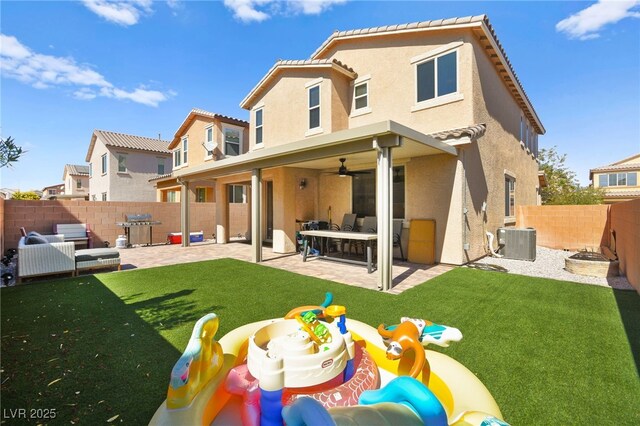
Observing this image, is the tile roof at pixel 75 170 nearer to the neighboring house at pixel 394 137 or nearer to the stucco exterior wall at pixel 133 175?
the stucco exterior wall at pixel 133 175

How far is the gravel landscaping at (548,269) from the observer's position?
6629 mm

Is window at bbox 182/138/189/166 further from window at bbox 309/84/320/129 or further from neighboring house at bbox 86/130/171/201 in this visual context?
window at bbox 309/84/320/129

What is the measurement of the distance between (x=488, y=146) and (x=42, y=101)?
14446mm

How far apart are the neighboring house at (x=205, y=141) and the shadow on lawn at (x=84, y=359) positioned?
1218 cm

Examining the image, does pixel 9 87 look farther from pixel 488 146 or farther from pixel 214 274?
pixel 488 146

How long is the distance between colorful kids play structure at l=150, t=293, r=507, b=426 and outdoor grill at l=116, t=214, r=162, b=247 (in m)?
13.0

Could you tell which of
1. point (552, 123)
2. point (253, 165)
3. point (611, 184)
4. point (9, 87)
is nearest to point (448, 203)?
point (253, 165)

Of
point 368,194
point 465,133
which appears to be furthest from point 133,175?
point 465,133

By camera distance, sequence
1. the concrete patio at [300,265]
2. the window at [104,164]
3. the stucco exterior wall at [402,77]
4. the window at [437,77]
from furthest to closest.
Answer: the window at [104,164] → the window at [437,77] → the stucco exterior wall at [402,77] → the concrete patio at [300,265]

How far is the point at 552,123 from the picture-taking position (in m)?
19.6

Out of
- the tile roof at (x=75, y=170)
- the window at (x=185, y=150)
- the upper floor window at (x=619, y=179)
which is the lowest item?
the upper floor window at (x=619, y=179)

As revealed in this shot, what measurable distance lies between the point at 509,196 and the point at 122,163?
2636cm

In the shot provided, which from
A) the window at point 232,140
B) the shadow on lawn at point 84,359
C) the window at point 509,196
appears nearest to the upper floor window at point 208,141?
the window at point 232,140

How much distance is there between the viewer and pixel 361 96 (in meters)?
11.6
